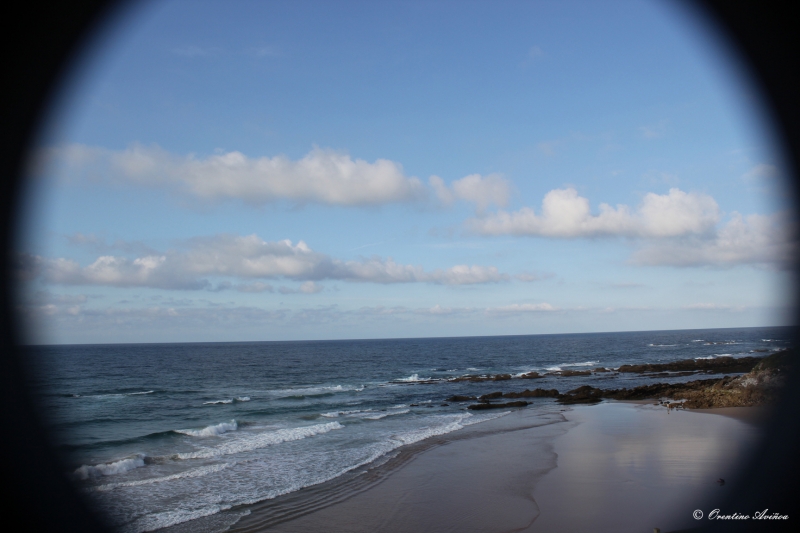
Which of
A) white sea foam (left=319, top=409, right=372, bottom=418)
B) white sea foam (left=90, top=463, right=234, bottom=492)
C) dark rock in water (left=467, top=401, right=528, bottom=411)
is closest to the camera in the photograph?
white sea foam (left=90, top=463, right=234, bottom=492)

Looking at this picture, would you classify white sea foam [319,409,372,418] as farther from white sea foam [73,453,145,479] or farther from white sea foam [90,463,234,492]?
white sea foam [73,453,145,479]

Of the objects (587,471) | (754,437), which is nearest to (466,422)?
(587,471)

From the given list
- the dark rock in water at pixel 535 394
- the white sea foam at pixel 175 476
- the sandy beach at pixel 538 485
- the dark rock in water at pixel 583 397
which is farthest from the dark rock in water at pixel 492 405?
the white sea foam at pixel 175 476

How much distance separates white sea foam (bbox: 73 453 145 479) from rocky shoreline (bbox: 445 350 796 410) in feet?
64.6

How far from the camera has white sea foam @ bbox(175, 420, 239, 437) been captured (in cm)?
2195

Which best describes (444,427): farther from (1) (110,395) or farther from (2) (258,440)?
(1) (110,395)

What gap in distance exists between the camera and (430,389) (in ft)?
133

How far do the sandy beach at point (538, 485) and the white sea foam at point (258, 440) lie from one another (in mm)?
6181

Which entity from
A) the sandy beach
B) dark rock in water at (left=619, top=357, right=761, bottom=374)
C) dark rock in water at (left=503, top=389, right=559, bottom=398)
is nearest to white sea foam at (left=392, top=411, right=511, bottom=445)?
the sandy beach

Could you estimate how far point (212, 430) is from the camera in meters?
22.4

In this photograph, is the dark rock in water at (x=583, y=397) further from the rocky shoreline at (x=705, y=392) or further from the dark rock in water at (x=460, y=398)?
the dark rock in water at (x=460, y=398)

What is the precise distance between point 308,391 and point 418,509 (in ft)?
96.2

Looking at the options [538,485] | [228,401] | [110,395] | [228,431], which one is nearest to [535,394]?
[228,431]

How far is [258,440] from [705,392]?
80.3ft
